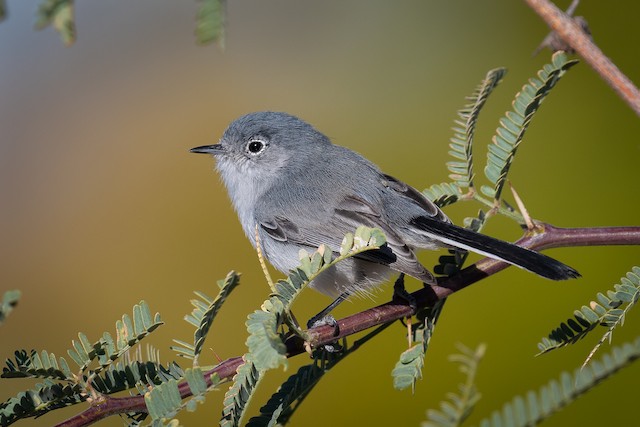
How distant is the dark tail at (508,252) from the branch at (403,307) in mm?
27

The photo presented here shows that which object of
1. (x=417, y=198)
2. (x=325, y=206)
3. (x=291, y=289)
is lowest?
(x=291, y=289)

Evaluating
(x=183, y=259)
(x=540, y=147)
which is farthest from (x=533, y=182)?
(x=183, y=259)

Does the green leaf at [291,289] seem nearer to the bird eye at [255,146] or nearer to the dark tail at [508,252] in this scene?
the dark tail at [508,252]

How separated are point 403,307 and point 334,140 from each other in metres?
2.29

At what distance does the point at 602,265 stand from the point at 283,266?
1649mm

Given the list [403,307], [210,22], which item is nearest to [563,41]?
[403,307]

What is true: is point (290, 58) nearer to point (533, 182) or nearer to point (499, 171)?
point (533, 182)

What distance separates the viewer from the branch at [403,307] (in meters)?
1.57

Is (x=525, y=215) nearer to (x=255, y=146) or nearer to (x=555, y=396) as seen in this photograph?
(x=555, y=396)

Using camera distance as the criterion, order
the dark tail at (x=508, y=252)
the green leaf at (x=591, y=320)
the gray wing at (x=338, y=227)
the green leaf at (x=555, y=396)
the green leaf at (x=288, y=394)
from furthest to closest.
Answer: the gray wing at (x=338, y=227)
the dark tail at (x=508, y=252)
the green leaf at (x=591, y=320)
the green leaf at (x=288, y=394)
the green leaf at (x=555, y=396)

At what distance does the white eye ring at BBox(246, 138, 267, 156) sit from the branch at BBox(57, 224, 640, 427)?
1.56m

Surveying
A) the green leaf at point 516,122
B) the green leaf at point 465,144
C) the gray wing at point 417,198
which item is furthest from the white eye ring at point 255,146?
the green leaf at point 516,122

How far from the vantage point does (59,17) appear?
4.52 feet

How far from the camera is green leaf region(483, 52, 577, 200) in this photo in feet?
6.63
